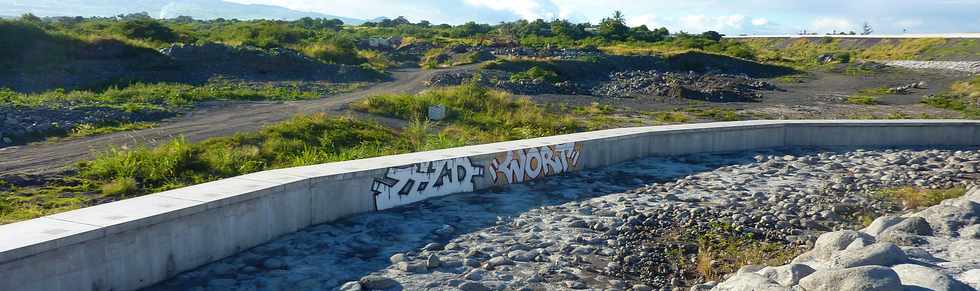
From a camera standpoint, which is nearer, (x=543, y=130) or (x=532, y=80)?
(x=543, y=130)

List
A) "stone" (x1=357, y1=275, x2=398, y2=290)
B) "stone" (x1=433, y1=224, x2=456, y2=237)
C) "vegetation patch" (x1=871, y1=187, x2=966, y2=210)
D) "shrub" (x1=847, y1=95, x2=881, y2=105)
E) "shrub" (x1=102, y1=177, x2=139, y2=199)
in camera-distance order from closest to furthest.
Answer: "stone" (x1=357, y1=275, x2=398, y2=290)
"stone" (x1=433, y1=224, x2=456, y2=237)
"shrub" (x1=102, y1=177, x2=139, y2=199)
"vegetation patch" (x1=871, y1=187, x2=966, y2=210)
"shrub" (x1=847, y1=95, x2=881, y2=105)

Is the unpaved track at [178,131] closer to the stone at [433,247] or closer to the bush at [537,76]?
the stone at [433,247]

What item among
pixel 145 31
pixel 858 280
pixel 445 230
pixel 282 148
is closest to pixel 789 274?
pixel 858 280

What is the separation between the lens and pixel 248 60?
41562 mm

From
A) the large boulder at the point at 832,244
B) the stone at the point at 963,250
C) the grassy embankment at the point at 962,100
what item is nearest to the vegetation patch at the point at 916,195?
the stone at the point at 963,250

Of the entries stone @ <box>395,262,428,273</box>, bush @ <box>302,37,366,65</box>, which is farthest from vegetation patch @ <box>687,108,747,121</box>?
bush @ <box>302,37,366,65</box>

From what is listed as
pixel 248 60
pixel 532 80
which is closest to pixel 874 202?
pixel 532 80

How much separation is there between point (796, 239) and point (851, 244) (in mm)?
2405

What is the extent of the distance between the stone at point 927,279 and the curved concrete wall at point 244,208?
7.81 m

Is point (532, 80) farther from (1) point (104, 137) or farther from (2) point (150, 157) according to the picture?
(2) point (150, 157)

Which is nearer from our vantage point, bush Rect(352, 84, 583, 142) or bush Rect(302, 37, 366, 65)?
bush Rect(352, 84, 583, 142)

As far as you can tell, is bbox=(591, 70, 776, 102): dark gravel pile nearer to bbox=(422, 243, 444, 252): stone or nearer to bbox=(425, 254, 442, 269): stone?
bbox=(422, 243, 444, 252): stone

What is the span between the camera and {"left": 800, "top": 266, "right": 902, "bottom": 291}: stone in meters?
6.95

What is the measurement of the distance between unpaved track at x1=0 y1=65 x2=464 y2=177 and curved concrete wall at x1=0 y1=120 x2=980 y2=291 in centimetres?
718
